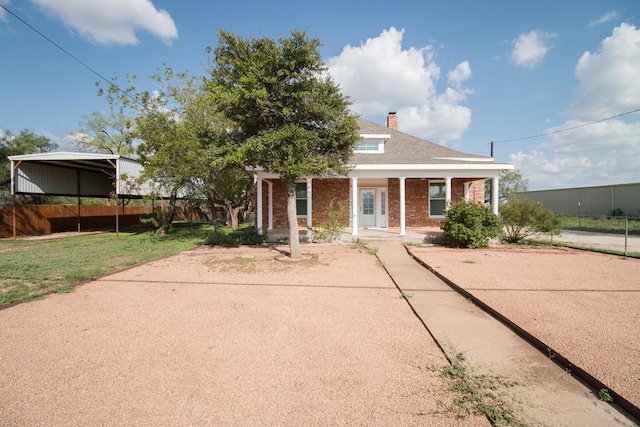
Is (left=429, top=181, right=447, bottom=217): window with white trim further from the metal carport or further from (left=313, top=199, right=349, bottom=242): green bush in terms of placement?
the metal carport

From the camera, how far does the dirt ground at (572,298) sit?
10.7 ft

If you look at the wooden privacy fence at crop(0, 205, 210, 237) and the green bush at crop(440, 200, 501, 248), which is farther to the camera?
the wooden privacy fence at crop(0, 205, 210, 237)

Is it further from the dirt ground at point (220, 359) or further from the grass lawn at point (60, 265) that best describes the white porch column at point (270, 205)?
the dirt ground at point (220, 359)

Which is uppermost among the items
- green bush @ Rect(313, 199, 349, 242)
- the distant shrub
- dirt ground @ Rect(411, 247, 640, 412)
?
the distant shrub

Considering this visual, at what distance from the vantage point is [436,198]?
1538 centimetres

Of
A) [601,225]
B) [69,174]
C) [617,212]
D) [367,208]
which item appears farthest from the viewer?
[617,212]

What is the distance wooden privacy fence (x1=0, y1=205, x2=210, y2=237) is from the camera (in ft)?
55.1

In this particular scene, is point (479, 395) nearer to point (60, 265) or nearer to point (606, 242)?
point (60, 265)

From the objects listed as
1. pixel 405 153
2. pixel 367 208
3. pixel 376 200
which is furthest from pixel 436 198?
pixel 367 208

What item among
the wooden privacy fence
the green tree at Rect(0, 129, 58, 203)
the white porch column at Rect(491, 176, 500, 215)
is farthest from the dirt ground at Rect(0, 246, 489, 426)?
the green tree at Rect(0, 129, 58, 203)

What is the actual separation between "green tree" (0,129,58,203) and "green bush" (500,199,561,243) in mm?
32102

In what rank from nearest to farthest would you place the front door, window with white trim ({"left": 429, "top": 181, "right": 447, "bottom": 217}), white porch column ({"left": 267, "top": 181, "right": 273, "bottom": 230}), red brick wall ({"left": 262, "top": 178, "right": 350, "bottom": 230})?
white porch column ({"left": 267, "top": 181, "right": 273, "bottom": 230}) → red brick wall ({"left": 262, "top": 178, "right": 350, "bottom": 230}) → window with white trim ({"left": 429, "top": 181, "right": 447, "bottom": 217}) → the front door

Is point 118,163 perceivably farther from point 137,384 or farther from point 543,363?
point 543,363

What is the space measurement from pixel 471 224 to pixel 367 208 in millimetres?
5205
